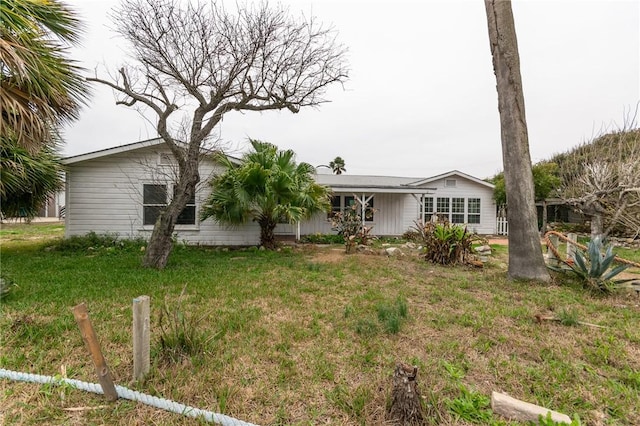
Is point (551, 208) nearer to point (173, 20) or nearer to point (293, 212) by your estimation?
point (293, 212)

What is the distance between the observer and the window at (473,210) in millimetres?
15154

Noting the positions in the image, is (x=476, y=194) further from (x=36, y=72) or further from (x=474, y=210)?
(x=36, y=72)

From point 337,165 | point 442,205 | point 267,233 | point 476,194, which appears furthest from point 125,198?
point 337,165

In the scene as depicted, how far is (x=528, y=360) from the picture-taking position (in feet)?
8.89

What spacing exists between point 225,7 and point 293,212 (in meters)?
5.30

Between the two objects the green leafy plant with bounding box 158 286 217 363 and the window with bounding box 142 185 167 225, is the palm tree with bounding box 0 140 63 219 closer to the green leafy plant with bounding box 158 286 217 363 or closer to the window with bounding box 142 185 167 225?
the window with bounding box 142 185 167 225

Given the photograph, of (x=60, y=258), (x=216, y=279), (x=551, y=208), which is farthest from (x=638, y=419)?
(x=551, y=208)

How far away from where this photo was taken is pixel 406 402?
6.05 ft

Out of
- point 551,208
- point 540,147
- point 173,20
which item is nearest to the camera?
point 173,20

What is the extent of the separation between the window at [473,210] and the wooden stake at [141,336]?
15.9 metres

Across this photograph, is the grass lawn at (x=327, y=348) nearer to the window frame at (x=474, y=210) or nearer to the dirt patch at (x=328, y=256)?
the dirt patch at (x=328, y=256)

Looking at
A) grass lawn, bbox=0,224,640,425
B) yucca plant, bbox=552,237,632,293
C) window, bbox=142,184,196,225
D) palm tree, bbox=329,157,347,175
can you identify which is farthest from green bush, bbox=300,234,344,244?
palm tree, bbox=329,157,347,175

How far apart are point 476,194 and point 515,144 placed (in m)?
10.5

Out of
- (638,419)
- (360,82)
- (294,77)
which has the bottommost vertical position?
(638,419)
